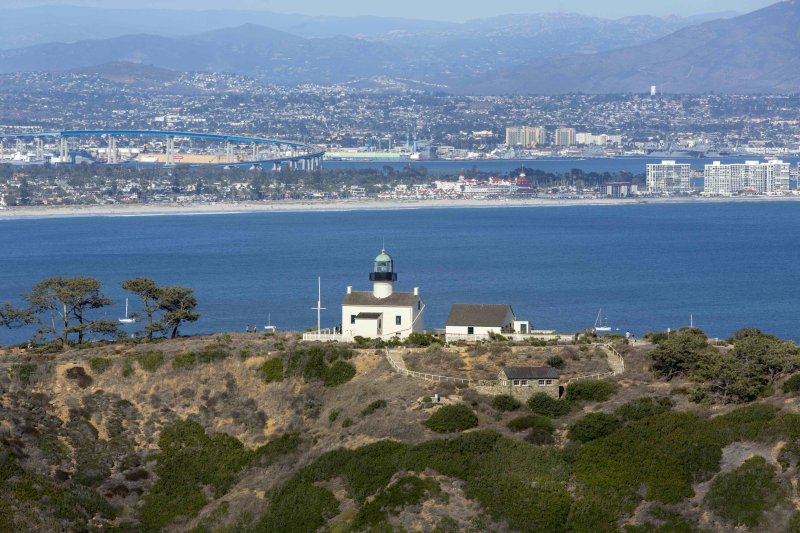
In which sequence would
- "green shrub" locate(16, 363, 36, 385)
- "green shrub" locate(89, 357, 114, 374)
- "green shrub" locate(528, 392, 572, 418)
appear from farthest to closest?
1. "green shrub" locate(89, 357, 114, 374)
2. "green shrub" locate(16, 363, 36, 385)
3. "green shrub" locate(528, 392, 572, 418)

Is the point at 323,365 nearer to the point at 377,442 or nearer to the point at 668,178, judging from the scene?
the point at 377,442

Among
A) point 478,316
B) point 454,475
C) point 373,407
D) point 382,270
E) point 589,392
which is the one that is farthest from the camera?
point 382,270

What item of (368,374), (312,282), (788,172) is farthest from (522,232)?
(368,374)

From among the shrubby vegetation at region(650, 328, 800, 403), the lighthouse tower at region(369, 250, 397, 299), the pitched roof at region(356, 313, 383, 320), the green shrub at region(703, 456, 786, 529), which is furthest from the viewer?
the lighthouse tower at region(369, 250, 397, 299)

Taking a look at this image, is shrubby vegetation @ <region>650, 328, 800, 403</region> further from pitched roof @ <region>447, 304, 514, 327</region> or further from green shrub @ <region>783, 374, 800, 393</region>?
pitched roof @ <region>447, 304, 514, 327</region>

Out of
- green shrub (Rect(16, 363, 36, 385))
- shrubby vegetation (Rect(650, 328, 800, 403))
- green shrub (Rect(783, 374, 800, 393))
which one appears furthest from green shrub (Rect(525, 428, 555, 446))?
green shrub (Rect(16, 363, 36, 385))

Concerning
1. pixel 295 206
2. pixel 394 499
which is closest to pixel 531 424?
pixel 394 499

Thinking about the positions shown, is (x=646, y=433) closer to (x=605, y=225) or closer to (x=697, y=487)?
(x=697, y=487)
